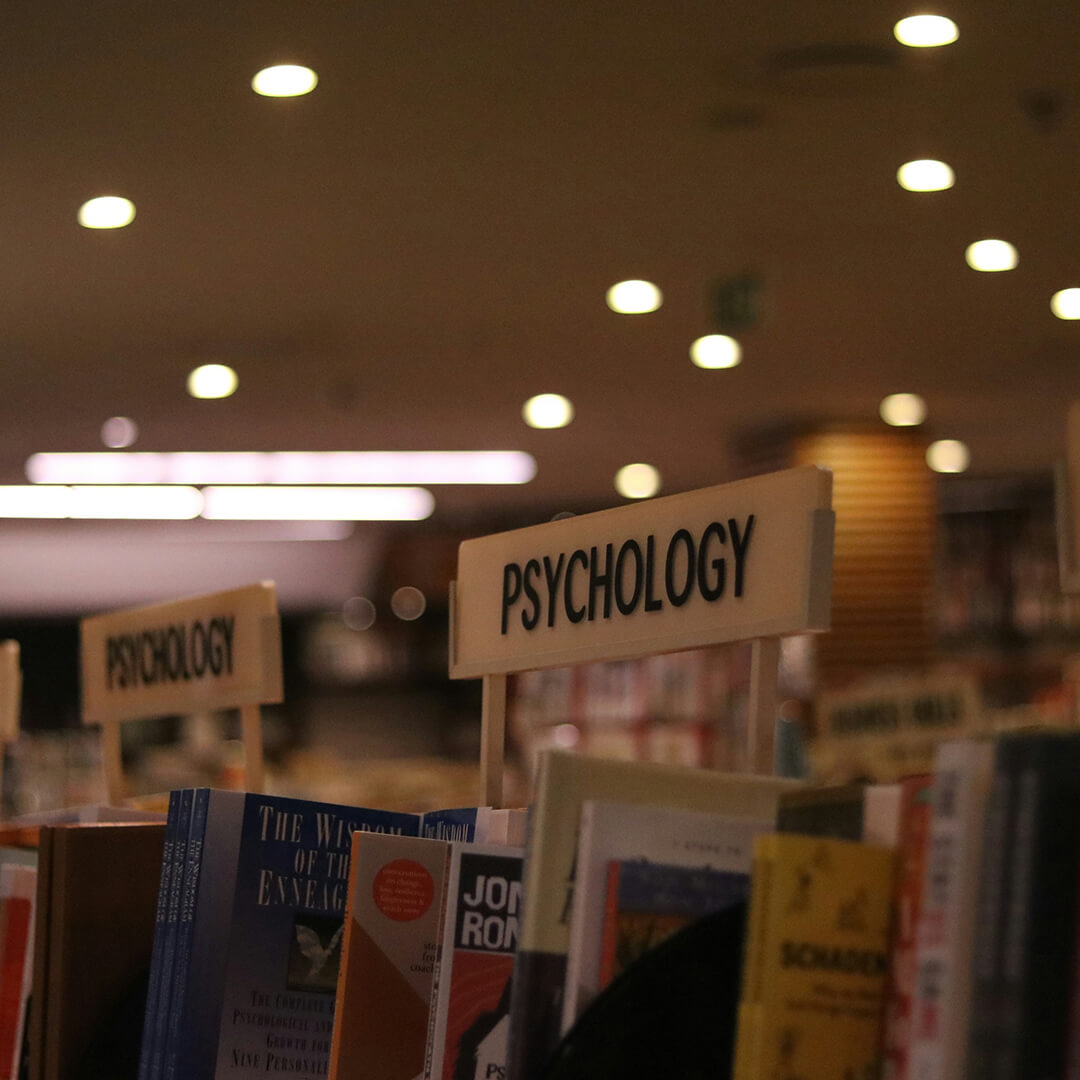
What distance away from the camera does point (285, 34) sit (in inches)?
173

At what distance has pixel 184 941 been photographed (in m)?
1.20

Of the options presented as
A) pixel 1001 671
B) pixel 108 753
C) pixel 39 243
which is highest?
pixel 39 243

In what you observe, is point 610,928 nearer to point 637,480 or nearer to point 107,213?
→ point 107,213

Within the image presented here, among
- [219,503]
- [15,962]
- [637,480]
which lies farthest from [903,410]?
[15,962]

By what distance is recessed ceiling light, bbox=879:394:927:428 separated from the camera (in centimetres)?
819

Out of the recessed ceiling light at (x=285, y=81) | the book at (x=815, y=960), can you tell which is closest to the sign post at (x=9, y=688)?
the book at (x=815, y=960)

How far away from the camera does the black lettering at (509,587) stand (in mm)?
1377

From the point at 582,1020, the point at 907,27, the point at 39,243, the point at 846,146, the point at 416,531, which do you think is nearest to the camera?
the point at 582,1020

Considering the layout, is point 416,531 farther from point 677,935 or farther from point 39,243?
point 677,935

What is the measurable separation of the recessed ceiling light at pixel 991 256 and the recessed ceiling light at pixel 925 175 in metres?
0.65

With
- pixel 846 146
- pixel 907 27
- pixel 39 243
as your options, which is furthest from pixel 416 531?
pixel 907 27

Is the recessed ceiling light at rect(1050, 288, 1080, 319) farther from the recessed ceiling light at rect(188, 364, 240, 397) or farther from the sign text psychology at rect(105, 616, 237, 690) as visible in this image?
the sign text psychology at rect(105, 616, 237, 690)

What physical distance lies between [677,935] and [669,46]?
3837 millimetres

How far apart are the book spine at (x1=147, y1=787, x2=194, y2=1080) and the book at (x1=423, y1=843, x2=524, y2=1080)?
0.74 ft
